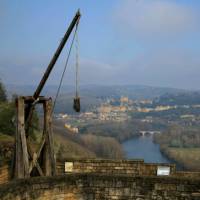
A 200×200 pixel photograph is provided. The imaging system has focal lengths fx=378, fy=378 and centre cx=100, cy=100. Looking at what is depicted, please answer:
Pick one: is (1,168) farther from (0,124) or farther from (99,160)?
(0,124)

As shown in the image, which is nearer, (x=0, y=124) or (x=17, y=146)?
(x=17, y=146)

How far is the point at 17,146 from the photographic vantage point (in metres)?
11.5

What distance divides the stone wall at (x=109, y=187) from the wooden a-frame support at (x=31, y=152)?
1.87 m

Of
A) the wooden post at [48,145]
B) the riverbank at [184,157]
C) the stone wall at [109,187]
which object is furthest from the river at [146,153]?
the stone wall at [109,187]

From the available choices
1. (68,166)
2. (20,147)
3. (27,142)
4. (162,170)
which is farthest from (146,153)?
(20,147)

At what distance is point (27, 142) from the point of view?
475 inches

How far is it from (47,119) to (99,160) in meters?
2.44

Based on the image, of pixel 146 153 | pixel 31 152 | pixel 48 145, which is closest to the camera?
pixel 31 152

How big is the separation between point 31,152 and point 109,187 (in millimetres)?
3061

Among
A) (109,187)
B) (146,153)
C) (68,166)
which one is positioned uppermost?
(109,187)

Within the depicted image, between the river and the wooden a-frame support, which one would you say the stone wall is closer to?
the wooden a-frame support

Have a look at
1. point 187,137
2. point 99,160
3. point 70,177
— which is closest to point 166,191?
point 70,177

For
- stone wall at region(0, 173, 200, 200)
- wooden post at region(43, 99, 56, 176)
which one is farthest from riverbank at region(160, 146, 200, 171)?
stone wall at region(0, 173, 200, 200)

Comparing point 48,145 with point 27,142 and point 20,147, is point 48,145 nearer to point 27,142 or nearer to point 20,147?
point 27,142
